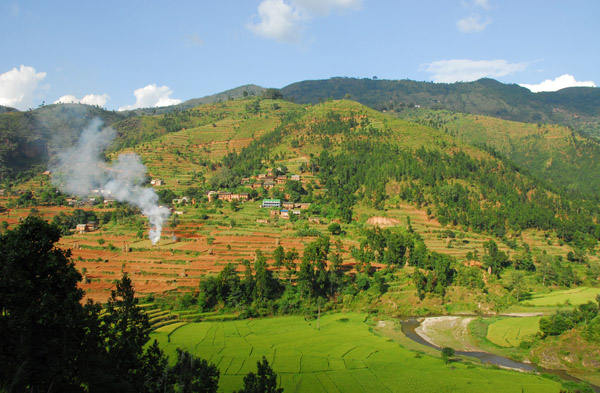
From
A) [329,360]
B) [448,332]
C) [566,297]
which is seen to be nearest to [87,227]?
[329,360]

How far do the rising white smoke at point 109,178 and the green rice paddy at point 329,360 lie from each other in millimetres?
23152

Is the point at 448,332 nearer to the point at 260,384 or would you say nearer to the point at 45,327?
the point at 260,384

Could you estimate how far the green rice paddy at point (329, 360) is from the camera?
21.4 meters

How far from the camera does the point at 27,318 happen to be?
1148cm

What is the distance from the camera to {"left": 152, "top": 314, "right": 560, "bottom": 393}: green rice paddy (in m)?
21.4

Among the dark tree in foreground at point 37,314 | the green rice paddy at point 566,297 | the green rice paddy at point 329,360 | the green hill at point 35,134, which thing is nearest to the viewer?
the dark tree in foreground at point 37,314

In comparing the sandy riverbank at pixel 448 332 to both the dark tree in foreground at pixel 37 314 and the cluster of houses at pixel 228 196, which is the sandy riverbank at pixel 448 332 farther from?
the cluster of houses at pixel 228 196

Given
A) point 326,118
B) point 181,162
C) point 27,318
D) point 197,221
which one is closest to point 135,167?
point 181,162

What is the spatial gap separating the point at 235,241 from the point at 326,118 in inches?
2547

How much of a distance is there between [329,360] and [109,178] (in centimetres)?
6489

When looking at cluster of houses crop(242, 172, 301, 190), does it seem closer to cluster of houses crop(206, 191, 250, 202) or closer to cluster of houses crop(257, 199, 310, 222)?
cluster of houses crop(206, 191, 250, 202)

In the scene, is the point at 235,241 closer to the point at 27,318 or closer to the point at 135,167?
the point at 27,318

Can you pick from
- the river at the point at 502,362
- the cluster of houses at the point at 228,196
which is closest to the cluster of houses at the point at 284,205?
the cluster of houses at the point at 228,196

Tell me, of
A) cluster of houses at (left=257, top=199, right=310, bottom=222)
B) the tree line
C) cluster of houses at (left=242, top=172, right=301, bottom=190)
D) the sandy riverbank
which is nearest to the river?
the sandy riverbank
